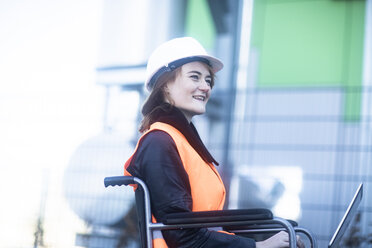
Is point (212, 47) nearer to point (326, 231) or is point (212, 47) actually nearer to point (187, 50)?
point (326, 231)

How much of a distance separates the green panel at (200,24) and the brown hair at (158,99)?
4.13 metres

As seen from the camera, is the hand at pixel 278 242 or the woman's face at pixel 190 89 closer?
the hand at pixel 278 242

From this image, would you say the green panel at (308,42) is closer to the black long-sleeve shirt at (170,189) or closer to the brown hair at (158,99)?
the brown hair at (158,99)

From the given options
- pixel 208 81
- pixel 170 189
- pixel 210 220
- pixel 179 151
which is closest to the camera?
pixel 210 220

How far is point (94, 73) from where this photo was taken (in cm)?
590

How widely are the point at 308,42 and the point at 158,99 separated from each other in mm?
4235

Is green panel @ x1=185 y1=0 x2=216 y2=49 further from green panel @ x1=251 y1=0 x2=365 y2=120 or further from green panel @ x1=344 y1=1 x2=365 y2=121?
green panel @ x1=344 y1=1 x2=365 y2=121

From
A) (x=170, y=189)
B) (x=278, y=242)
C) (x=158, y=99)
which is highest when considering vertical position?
(x=158, y=99)

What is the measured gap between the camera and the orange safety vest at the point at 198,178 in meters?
1.81

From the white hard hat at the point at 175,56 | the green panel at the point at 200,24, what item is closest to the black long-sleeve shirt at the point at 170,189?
the white hard hat at the point at 175,56

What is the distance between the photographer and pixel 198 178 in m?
1.83

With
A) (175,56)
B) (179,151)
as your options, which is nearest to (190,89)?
(175,56)

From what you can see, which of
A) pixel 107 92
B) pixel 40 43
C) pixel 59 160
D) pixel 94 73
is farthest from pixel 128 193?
pixel 40 43

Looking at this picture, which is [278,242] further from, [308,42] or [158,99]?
[308,42]
